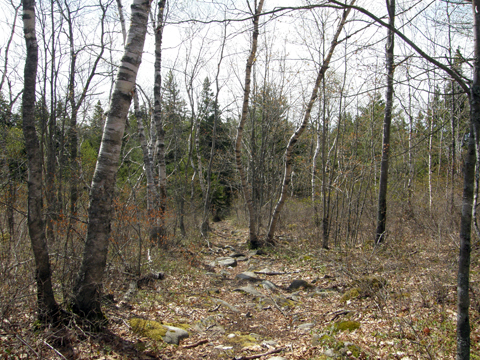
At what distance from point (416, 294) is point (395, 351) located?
1687 mm

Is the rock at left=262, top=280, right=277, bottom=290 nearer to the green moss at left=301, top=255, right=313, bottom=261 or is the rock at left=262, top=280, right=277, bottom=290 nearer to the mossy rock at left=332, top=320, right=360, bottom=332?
the green moss at left=301, top=255, right=313, bottom=261

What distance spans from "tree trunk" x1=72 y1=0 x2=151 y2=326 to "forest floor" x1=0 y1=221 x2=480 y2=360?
0.32 metres

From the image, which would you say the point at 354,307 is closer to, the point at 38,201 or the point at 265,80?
the point at 38,201

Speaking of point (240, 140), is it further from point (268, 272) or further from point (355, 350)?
point (355, 350)

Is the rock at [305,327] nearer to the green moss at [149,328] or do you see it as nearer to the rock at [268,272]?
the green moss at [149,328]

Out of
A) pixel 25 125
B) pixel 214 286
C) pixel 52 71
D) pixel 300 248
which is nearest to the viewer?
pixel 25 125

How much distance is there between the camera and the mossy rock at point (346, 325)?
397 centimetres

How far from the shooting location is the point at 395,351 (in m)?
3.32

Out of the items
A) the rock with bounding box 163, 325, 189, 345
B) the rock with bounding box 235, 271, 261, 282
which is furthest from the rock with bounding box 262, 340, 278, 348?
the rock with bounding box 235, 271, 261, 282

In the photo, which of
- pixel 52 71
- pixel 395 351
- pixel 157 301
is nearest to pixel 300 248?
pixel 157 301

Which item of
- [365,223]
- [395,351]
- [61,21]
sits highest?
[61,21]

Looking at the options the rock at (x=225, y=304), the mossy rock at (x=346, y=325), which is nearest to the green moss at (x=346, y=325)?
the mossy rock at (x=346, y=325)

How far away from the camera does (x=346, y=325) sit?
13.3 ft

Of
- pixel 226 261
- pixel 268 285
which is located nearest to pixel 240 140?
pixel 226 261
